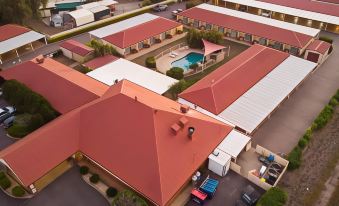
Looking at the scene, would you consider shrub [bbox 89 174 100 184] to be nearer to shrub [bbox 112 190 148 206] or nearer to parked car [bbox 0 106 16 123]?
shrub [bbox 112 190 148 206]

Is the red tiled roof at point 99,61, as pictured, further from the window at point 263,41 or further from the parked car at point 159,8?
the parked car at point 159,8

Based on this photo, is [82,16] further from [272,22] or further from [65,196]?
[65,196]

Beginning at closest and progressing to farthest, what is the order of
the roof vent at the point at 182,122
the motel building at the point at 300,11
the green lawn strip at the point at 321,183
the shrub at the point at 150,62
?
the green lawn strip at the point at 321,183
the roof vent at the point at 182,122
the shrub at the point at 150,62
the motel building at the point at 300,11

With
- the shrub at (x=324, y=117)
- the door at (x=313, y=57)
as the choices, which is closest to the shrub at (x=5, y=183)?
the shrub at (x=324, y=117)

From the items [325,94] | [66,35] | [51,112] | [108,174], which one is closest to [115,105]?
[108,174]

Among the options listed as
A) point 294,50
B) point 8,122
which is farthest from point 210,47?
point 8,122

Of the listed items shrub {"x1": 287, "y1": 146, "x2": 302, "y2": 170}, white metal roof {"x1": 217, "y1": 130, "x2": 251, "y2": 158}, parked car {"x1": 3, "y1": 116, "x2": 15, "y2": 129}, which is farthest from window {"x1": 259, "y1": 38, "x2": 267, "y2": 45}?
parked car {"x1": 3, "y1": 116, "x2": 15, "y2": 129}

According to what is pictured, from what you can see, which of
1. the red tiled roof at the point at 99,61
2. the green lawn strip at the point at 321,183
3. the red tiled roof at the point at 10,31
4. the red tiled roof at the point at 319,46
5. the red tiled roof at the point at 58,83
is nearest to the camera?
the green lawn strip at the point at 321,183
